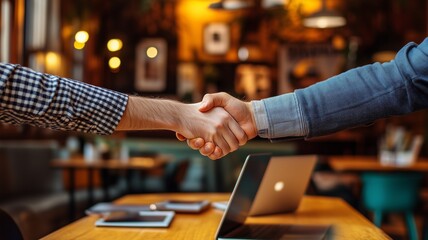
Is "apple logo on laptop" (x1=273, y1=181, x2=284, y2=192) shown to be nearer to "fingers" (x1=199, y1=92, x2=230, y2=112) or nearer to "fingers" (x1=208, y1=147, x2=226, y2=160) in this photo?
"fingers" (x1=208, y1=147, x2=226, y2=160)

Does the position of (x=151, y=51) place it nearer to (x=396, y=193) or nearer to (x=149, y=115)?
(x=396, y=193)

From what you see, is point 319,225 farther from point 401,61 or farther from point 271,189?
point 401,61

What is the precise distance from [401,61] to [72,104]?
3.24ft

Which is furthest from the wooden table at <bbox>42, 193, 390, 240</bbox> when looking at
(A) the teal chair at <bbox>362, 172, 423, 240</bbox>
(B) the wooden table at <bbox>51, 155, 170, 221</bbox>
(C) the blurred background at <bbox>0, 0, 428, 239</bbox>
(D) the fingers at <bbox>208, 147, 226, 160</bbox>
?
(B) the wooden table at <bbox>51, 155, 170, 221</bbox>

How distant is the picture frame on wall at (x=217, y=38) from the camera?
11.2m

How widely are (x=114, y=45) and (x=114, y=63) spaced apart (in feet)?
0.96

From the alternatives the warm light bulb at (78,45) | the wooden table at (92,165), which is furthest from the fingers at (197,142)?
the warm light bulb at (78,45)

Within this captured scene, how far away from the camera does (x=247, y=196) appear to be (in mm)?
2098

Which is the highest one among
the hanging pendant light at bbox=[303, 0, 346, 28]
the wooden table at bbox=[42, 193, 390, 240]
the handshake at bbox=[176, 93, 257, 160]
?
the hanging pendant light at bbox=[303, 0, 346, 28]

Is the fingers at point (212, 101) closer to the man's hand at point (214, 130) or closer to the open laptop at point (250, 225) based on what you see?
the man's hand at point (214, 130)

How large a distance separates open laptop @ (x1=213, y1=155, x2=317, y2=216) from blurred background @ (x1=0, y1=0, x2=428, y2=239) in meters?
3.45

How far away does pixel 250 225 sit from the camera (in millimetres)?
2152

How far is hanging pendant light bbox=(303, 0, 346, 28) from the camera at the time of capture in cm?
760

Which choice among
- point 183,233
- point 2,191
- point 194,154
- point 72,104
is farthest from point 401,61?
point 194,154
